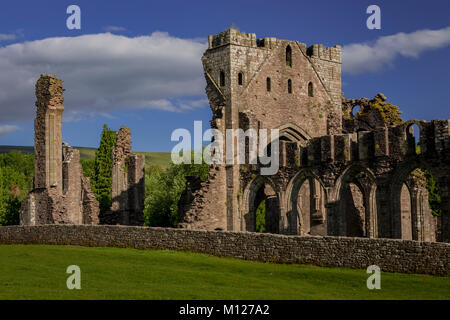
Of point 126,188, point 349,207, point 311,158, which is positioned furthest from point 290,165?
point 126,188

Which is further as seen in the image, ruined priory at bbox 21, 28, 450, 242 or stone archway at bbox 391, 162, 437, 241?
stone archway at bbox 391, 162, 437, 241

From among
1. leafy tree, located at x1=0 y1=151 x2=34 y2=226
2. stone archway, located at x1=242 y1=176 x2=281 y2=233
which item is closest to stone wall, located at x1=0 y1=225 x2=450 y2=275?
stone archway, located at x1=242 y1=176 x2=281 y2=233

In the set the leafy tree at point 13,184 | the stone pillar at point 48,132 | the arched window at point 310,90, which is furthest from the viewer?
the leafy tree at point 13,184

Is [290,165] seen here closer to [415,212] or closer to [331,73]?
[415,212]

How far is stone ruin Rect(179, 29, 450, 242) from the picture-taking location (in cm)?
3081

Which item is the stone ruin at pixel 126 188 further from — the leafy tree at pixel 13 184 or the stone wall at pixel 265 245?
the leafy tree at pixel 13 184

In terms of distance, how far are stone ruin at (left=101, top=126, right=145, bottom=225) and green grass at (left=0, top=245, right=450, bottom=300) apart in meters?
14.3

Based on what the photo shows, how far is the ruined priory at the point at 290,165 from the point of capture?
102 feet

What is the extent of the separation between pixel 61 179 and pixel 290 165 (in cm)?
1287

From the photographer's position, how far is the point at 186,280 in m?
20.5

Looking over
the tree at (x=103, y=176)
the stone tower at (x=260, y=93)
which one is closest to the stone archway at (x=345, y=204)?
the stone tower at (x=260, y=93)

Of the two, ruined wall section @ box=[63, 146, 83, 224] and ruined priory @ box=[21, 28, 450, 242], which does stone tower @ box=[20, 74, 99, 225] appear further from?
ruined wall section @ box=[63, 146, 83, 224]

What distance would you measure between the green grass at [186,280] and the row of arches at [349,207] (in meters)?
9.07

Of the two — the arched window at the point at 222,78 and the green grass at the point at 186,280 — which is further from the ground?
the arched window at the point at 222,78
